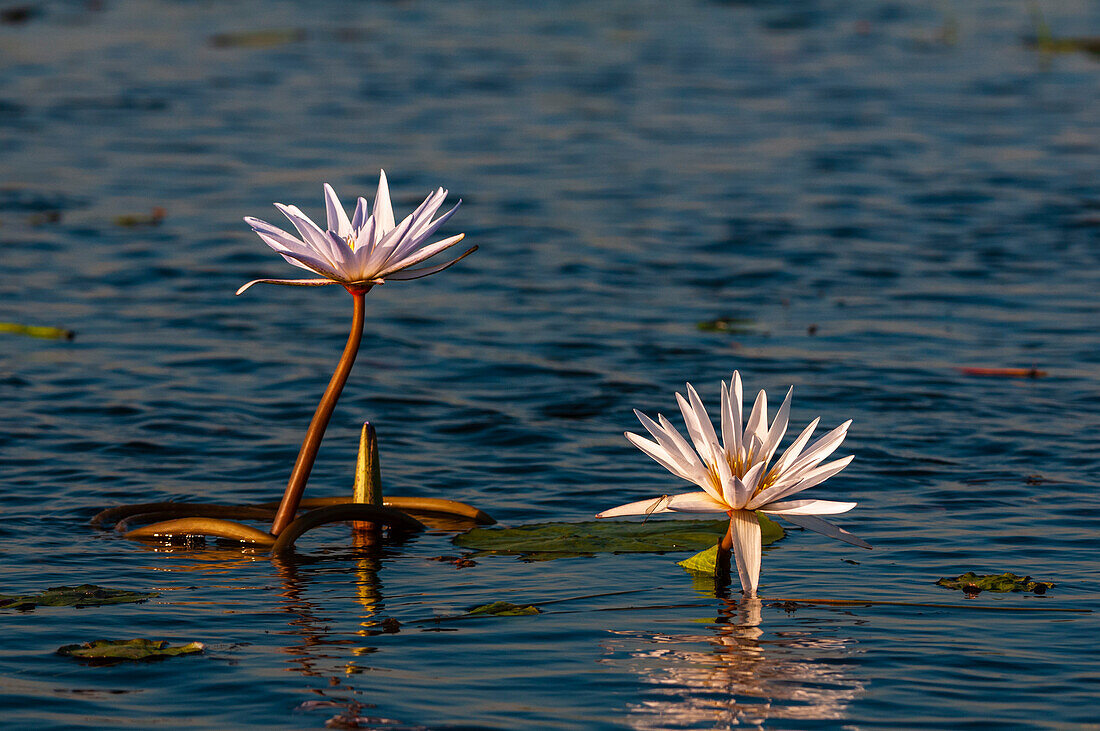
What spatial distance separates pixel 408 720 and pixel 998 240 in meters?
10.1

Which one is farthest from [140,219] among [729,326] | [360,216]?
Result: [360,216]

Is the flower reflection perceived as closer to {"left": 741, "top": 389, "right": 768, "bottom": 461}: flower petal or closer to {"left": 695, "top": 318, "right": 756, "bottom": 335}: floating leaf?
A: {"left": 741, "top": 389, "right": 768, "bottom": 461}: flower petal

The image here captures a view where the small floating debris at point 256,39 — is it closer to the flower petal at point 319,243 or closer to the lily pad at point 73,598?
the lily pad at point 73,598

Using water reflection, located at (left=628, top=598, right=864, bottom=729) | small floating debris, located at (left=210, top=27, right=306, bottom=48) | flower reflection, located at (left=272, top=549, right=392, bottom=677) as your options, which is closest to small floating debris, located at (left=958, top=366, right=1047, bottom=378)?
water reflection, located at (left=628, top=598, right=864, bottom=729)

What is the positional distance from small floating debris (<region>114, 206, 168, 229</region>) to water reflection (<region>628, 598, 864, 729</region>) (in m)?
9.42

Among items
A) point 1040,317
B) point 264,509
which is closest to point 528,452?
point 264,509

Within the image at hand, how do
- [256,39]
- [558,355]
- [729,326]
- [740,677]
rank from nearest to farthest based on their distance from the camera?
[740,677], [558,355], [729,326], [256,39]

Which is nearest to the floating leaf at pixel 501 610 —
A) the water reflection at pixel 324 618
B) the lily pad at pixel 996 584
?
the water reflection at pixel 324 618

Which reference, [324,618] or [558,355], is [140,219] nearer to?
[558,355]

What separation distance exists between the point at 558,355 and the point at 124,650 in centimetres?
553

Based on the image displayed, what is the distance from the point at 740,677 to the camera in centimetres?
524

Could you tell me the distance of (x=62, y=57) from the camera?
22.9m

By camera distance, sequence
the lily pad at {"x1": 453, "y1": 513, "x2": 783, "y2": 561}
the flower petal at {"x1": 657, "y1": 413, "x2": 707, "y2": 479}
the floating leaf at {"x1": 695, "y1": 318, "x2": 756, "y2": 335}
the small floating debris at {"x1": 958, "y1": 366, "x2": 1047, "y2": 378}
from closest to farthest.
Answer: the flower petal at {"x1": 657, "y1": 413, "x2": 707, "y2": 479} < the lily pad at {"x1": 453, "y1": 513, "x2": 783, "y2": 561} < the small floating debris at {"x1": 958, "y1": 366, "x2": 1047, "y2": 378} < the floating leaf at {"x1": 695, "y1": 318, "x2": 756, "y2": 335}

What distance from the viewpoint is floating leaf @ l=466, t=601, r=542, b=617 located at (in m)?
5.90
